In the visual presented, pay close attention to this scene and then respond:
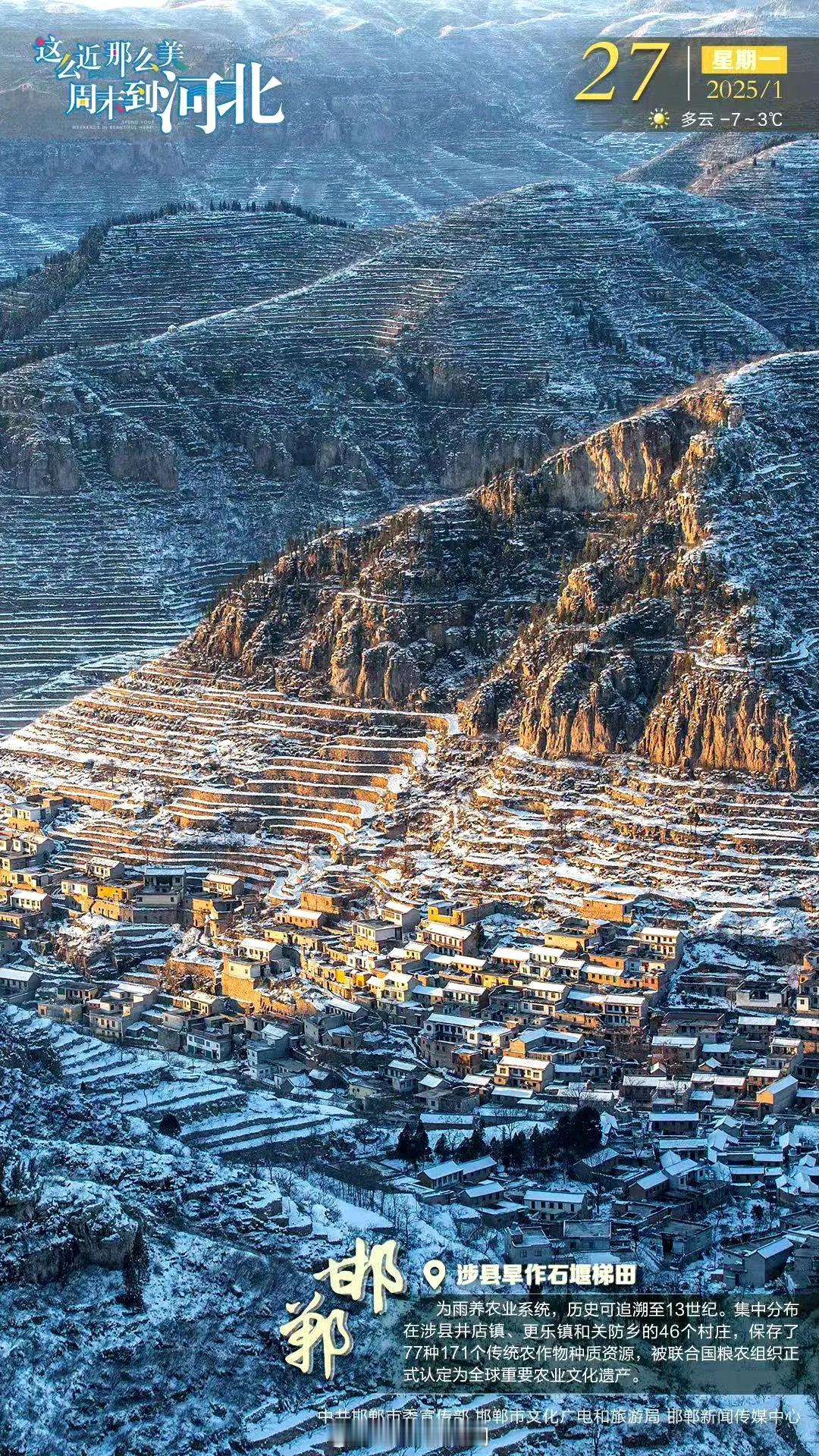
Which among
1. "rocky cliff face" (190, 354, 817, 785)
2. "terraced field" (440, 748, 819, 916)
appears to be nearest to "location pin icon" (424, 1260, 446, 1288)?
"terraced field" (440, 748, 819, 916)

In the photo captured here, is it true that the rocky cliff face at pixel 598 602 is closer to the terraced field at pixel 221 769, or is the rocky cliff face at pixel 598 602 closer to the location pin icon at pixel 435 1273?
the terraced field at pixel 221 769

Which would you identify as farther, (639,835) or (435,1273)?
(639,835)

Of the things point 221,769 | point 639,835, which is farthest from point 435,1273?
point 221,769

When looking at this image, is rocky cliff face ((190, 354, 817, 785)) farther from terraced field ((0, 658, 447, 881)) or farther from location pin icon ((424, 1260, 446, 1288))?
location pin icon ((424, 1260, 446, 1288))

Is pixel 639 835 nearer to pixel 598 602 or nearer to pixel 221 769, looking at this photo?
pixel 598 602

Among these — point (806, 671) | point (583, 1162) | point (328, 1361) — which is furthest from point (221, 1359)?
point (806, 671)

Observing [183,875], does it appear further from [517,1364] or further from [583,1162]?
[517,1364]
